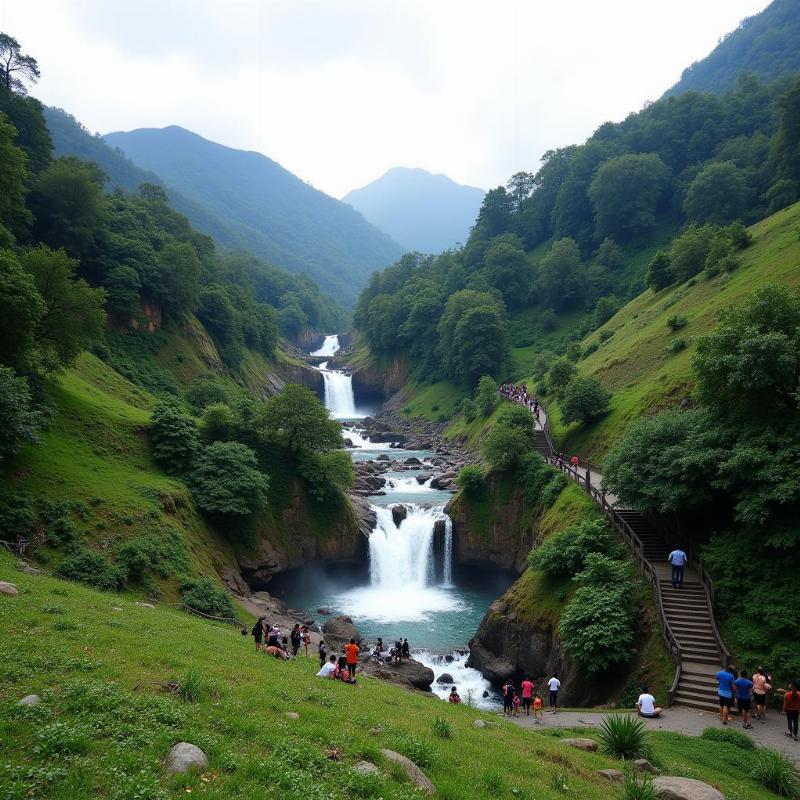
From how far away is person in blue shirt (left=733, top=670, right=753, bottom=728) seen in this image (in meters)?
16.2

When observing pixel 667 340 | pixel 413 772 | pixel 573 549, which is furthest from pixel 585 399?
pixel 413 772

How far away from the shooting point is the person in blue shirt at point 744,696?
53.2 ft

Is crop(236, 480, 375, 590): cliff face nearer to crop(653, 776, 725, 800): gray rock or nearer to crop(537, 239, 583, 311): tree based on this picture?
crop(653, 776, 725, 800): gray rock

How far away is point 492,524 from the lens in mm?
42469

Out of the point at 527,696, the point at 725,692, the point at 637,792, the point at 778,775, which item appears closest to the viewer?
the point at 637,792

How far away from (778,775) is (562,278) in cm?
8507

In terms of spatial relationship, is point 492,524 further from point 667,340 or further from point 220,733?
point 220,733

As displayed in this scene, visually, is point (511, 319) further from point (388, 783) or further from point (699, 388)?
point (388, 783)

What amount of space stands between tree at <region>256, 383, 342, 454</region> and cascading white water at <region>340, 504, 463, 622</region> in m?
10.3

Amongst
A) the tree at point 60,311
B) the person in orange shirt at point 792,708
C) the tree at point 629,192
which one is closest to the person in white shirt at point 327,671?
the person in orange shirt at point 792,708

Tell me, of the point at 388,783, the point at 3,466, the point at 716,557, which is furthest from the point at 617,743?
the point at 3,466

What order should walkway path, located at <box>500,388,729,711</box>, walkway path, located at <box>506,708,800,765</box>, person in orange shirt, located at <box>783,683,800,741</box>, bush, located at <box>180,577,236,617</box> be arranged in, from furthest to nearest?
1. bush, located at <box>180,577,236,617</box>
2. walkway path, located at <box>500,388,729,711</box>
3. person in orange shirt, located at <box>783,683,800,741</box>
4. walkway path, located at <box>506,708,800,765</box>

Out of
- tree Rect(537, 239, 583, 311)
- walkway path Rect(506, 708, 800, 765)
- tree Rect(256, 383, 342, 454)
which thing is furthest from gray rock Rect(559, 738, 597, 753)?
tree Rect(537, 239, 583, 311)

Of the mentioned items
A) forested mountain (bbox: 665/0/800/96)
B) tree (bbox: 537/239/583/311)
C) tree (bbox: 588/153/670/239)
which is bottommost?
Result: tree (bbox: 537/239/583/311)
